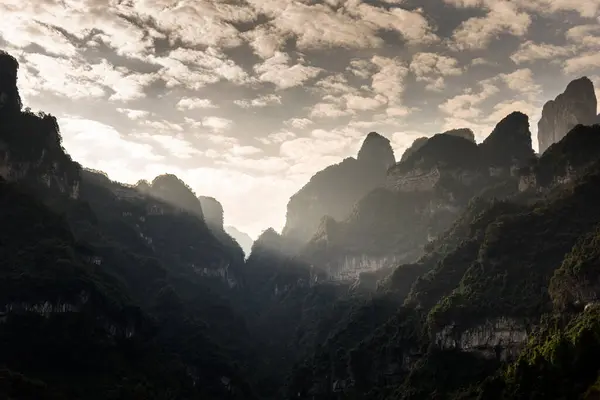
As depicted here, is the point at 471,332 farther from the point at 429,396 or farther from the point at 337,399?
the point at 337,399

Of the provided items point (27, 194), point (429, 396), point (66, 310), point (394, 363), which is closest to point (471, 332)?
point (429, 396)

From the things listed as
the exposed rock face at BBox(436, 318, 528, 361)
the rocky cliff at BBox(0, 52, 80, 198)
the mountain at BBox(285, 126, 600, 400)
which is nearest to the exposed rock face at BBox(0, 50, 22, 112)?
the rocky cliff at BBox(0, 52, 80, 198)

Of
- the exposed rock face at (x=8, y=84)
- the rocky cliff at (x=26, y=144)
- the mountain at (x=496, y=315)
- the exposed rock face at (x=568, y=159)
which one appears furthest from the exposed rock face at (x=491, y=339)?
the exposed rock face at (x=8, y=84)

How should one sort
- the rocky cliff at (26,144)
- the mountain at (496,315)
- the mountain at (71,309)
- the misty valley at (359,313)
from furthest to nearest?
the rocky cliff at (26,144) < the mountain at (71,309) < the misty valley at (359,313) < the mountain at (496,315)

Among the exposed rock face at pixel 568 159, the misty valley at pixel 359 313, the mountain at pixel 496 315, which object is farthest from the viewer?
the exposed rock face at pixel 568 159

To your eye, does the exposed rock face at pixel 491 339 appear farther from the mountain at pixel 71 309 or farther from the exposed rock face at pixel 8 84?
the exposed rock face at pixel 8 84

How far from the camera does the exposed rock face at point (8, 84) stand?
16288 cm

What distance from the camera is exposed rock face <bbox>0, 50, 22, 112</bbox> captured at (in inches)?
6412

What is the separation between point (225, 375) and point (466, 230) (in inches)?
3634

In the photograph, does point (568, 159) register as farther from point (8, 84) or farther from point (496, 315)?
point (8, 84)

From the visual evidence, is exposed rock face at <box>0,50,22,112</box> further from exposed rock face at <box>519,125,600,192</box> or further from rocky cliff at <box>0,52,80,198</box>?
exposed rock face at <box>519,125,600,192</box>

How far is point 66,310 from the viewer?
12875 cm

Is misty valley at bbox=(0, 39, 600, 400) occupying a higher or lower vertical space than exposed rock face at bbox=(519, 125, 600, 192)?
lower

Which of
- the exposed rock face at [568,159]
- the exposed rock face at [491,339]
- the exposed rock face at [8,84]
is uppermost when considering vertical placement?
the exposed rock face at [8,84]
